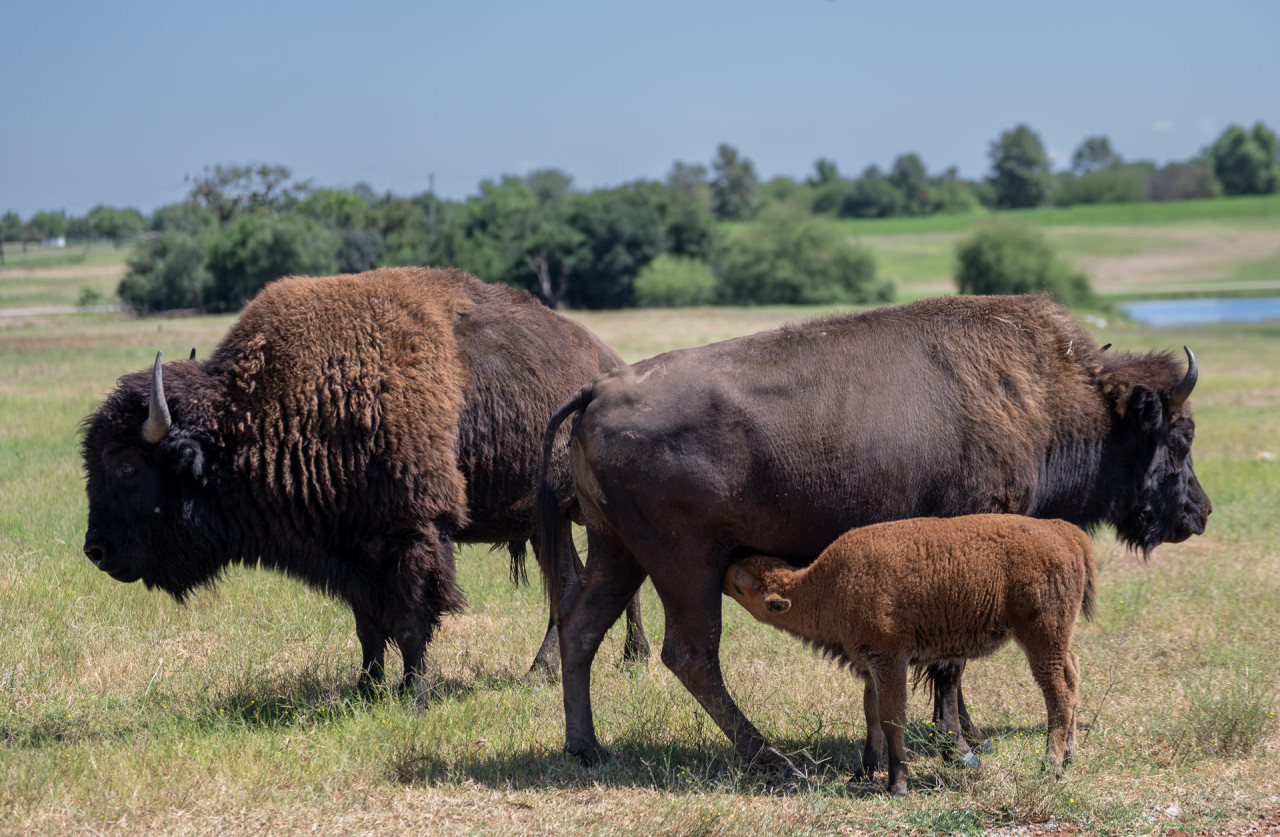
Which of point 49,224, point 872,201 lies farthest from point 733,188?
point 49,224

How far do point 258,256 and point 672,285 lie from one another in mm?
26149

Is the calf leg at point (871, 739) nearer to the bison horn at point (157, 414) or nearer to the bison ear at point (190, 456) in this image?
the bison ear at point (190, 456)

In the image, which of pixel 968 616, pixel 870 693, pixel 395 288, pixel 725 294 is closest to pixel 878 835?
pixel 870 693

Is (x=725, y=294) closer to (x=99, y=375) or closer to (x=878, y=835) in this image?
(x=99, y=375)

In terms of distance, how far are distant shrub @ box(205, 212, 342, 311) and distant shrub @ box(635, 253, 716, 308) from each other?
20.5 meters

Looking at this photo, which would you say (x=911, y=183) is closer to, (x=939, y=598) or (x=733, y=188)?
(x=733, y=188)

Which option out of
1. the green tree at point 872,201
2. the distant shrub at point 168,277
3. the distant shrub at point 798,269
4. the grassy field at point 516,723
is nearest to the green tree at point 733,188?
the green tree at point 872,201

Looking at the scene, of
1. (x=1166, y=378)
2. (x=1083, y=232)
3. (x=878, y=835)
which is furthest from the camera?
(x=1083, y=232)

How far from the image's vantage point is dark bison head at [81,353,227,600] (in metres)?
6.40

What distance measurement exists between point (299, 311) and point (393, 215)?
242 ft

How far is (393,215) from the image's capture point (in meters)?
77.7

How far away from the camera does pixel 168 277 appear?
59.4m

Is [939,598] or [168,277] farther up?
[168,277]

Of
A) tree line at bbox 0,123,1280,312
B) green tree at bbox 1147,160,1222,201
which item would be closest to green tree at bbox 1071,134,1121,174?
green tree at bbox 1147,160,1222,201
